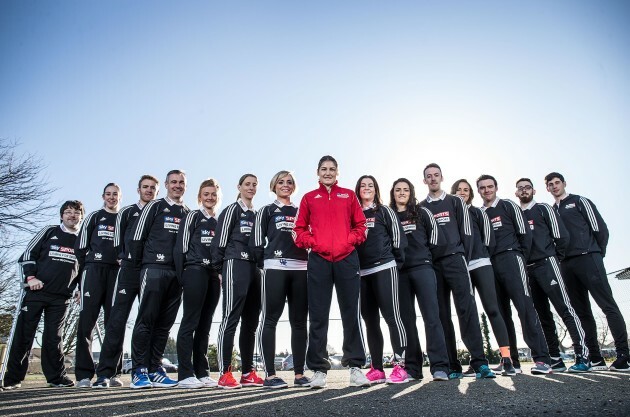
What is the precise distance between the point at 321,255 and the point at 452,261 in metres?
1.63

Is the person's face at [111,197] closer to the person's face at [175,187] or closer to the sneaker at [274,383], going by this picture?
the person's face at [175,187]

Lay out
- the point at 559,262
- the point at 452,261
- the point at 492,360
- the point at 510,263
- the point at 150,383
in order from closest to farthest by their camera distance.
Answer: the point at 150,383
the point at 452,261
the point at 510,263
the point at 559,262
the point at 492,360

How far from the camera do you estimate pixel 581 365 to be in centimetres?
532

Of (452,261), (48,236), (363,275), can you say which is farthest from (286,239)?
(48,236)

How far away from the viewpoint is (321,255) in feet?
14.2

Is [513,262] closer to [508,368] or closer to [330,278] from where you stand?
[508,368]

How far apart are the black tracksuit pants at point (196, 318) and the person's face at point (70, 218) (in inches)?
93.8

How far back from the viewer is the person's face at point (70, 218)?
635 cm

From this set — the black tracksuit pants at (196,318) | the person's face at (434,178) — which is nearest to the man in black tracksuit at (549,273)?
the person's face at (434,178)

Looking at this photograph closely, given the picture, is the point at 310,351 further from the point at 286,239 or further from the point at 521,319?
the point at 521,319

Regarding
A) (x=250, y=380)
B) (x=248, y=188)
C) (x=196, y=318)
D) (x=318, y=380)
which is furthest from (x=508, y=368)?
(x=248, y=188)

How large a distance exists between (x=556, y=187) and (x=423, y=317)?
3.26m

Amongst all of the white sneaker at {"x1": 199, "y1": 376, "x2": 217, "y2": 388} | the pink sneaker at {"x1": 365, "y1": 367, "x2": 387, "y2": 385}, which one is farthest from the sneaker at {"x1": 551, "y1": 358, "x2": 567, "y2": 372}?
the white sneaker at {"x1": 199, "y1": 376, "x2": 217, "y2": 388}

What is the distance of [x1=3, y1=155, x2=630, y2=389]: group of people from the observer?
4.51 meters
